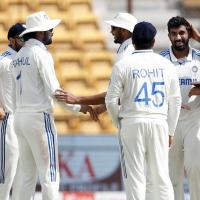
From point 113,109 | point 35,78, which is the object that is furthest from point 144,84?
point 35,78

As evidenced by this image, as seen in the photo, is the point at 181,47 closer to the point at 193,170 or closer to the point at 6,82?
the point at 193,170

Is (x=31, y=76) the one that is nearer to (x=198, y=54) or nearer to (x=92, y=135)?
(x=198, y=54)

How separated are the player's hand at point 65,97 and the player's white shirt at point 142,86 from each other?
1.84ft

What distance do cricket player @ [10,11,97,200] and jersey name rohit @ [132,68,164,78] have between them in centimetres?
82

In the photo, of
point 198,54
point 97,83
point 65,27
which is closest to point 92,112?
point 198,54

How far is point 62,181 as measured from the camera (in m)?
12.6

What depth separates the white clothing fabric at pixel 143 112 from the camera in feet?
25.0

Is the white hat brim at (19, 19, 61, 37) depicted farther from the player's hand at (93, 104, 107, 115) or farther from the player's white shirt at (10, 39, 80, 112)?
the player's hand at (93, 104, 107, 115)

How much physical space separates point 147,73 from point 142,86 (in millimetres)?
112

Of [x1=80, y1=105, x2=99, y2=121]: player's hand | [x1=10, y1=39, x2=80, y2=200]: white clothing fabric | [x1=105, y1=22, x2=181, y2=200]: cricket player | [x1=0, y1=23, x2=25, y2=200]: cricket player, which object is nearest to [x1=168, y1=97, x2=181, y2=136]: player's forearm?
[x1=105, y1=22, x2=181, y2=200]: cricket player

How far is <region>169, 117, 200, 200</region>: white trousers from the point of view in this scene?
8422 mm

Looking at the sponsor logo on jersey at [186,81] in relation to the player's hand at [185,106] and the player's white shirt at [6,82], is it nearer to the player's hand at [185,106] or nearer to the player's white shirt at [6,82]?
the player's hand at [185,106]

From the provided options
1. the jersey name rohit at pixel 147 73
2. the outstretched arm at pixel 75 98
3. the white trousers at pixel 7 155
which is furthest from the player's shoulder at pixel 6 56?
the jersey name rohit at pixel 147 73

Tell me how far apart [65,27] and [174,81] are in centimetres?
741
